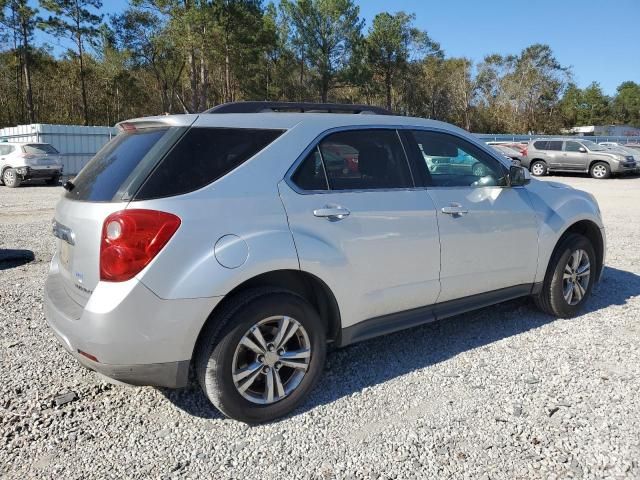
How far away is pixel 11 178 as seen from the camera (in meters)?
18.9

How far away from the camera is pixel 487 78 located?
207 feet

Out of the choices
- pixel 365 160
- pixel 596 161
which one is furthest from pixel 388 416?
pixel 596 161

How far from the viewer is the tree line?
3953 cm

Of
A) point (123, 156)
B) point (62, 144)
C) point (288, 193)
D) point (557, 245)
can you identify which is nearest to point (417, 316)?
point (288, 193)

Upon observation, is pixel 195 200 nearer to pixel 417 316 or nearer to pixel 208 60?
pixel 417 316

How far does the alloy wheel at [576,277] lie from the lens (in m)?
4.62

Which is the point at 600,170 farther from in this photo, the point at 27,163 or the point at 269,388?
the point at 269,388

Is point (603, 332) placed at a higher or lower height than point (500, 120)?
lower

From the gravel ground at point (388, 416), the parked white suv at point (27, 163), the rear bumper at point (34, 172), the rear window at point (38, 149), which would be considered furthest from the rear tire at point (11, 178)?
the gravel ground at point (388, 416)

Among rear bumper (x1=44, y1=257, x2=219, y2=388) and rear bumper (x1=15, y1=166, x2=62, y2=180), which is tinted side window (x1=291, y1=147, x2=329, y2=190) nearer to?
rear bumper (x1=44, y1=257, x2=219, y2=388)

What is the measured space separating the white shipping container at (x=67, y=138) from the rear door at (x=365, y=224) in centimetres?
2307

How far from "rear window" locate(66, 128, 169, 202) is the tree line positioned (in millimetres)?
37711

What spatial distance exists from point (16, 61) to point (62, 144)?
2186cm

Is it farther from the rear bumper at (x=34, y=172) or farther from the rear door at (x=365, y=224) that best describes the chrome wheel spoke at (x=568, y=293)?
the rear bumper at (x=34, y=172)
